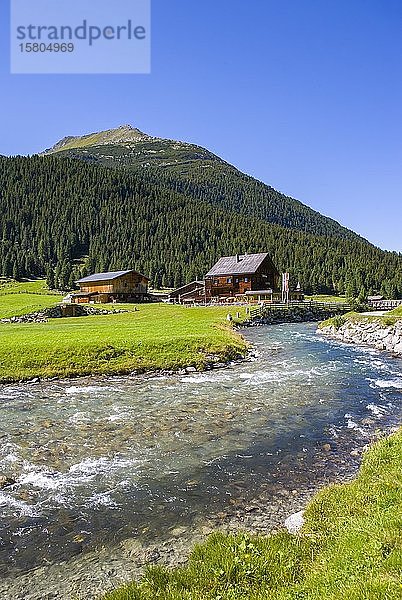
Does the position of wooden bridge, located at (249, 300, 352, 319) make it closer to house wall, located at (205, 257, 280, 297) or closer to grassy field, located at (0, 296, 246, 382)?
house wall, located at (205, 257, 280, 297)

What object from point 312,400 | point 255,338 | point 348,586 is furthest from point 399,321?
point 348,586

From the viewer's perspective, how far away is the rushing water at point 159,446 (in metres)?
10.2

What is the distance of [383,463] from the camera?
11703mm

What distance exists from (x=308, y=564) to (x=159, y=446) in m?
8.00

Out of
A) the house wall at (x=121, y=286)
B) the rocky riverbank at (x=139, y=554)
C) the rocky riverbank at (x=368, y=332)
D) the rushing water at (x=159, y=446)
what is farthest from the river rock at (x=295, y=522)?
the house wall at (x=121, y=286)

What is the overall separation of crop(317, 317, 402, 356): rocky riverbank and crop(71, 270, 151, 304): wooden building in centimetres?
6088

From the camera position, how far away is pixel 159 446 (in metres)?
14.9

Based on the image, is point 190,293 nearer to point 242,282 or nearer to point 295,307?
point 242,282

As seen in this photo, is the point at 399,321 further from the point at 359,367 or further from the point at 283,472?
the point at 283,472

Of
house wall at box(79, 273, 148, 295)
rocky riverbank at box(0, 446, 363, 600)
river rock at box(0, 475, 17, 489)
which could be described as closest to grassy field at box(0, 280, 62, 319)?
house wall at box(79, 273, 148, 295)

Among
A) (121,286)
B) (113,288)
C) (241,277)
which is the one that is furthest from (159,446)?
(121,286)

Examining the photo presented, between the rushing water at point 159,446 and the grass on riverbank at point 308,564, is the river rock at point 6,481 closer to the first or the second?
the rushing water at point 159,446

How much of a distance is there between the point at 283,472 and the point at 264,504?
2127 millimetres

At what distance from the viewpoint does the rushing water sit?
33.6 feet
